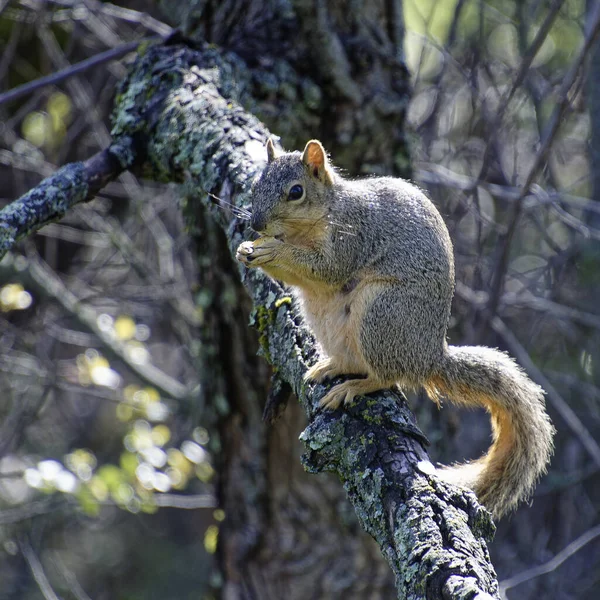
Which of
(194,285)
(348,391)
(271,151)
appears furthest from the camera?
(194,285)

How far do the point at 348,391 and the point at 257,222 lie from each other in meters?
0.59

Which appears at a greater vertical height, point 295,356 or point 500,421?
point 295,356

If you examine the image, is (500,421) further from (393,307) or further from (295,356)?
(295,356)

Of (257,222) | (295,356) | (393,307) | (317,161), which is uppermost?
(317,161)

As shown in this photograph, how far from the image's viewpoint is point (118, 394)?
4.31 metres

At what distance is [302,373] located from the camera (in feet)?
6.94

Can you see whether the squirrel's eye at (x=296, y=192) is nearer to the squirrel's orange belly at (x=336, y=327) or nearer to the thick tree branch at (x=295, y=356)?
the thick tree branch at (x=295, y=356)

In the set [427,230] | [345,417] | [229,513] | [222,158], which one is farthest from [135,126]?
[229,513]

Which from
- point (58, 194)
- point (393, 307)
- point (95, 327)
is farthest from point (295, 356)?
point (95, 327)

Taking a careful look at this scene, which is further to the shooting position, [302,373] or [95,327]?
[95,327]

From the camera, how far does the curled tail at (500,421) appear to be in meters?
2.11

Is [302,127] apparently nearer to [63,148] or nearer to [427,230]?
[427,230]

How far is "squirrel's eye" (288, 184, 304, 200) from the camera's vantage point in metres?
2.38

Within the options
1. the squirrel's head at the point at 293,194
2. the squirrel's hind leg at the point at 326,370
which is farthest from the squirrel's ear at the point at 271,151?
the squirrel's hind leg at the point at 326,370
